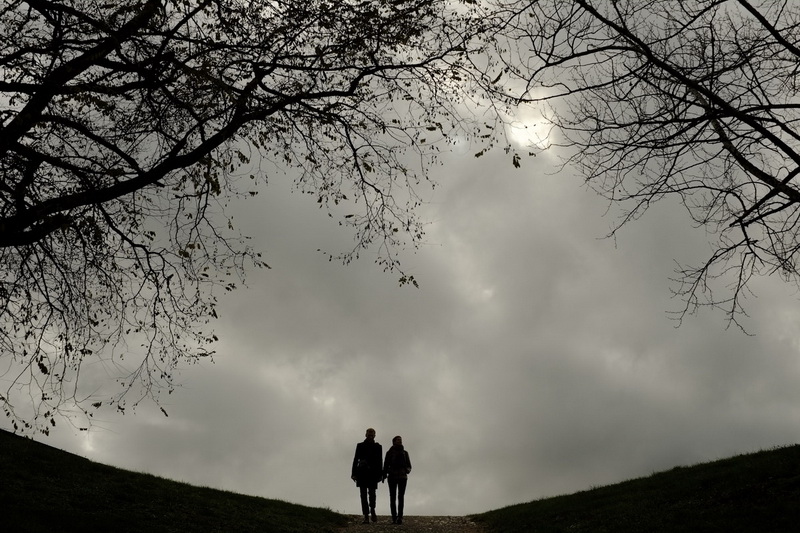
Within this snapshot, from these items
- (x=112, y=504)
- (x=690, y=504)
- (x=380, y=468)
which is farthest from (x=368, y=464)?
(x=690, y=504)

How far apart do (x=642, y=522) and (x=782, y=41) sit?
831cm

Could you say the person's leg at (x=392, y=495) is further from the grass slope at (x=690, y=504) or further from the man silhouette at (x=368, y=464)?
the grass slope at (x=690, y=504)

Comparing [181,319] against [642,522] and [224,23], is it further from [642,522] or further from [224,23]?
[642,522]

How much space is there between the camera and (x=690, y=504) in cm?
1253

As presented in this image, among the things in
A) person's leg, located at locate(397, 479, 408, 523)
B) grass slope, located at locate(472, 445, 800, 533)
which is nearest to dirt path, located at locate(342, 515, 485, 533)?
person's leg, located at locate(397, 479, 408, 523)

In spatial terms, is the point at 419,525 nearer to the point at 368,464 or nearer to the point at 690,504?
the point at 368,464

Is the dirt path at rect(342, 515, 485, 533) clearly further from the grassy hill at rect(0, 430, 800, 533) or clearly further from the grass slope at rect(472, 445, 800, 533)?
the grass slope at rect(472, 445, 800, 533)

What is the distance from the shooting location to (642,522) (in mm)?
11969

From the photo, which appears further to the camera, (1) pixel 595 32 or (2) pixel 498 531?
(2) pixel 498 531

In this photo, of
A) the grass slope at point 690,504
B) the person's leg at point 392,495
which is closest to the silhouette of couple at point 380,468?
the person's leg at point 392,495

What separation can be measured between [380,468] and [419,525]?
201 cm

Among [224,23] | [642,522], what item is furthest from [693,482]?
[224,23]

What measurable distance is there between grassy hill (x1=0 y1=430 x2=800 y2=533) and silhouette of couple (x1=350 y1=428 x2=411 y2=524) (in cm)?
139

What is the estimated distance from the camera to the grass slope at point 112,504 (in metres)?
11.0
